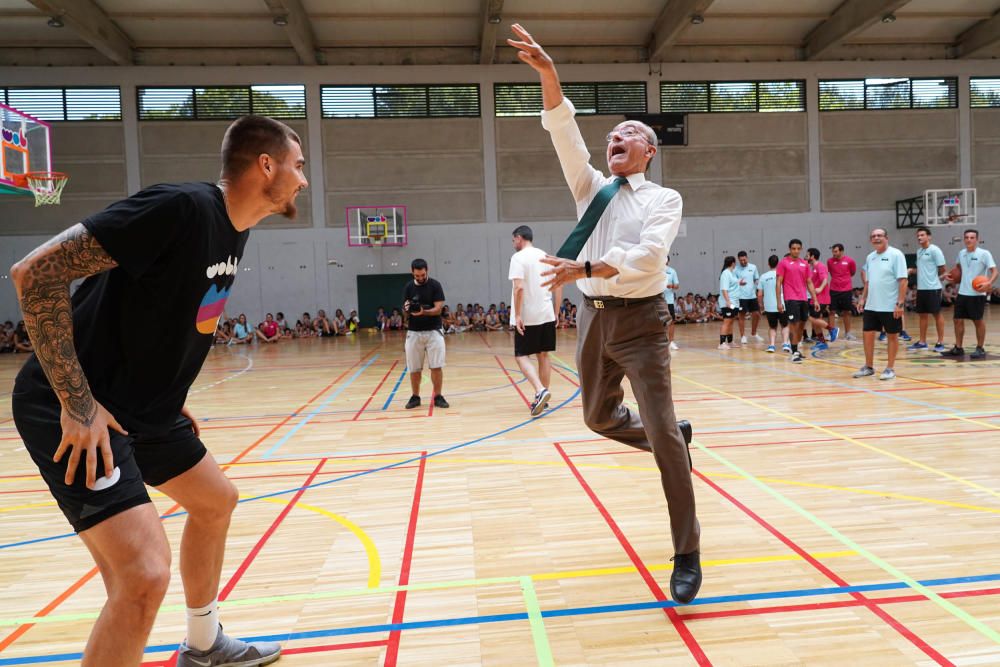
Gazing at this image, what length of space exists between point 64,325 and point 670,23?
80.7 feet

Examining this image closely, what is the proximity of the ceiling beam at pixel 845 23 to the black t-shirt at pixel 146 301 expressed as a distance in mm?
24960

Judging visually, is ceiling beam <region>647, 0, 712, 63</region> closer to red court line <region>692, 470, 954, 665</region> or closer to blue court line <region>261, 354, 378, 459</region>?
blue court line <region>261, 354, 378, 459</region>

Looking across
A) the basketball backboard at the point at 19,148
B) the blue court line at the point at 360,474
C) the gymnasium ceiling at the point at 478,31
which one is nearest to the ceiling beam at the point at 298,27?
the gymnasium ceiling at the point at 478,31

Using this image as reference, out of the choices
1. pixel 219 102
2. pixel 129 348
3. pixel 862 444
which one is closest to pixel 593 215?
pixel 129 348

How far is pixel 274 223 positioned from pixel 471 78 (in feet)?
30.3

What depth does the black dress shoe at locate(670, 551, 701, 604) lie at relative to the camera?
2.96 metres

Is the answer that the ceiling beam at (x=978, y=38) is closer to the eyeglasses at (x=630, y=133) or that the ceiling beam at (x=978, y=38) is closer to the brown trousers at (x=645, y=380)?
the eyeglasses at (x=630, y=133)

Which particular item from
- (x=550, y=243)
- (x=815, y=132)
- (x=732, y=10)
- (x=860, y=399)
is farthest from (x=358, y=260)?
(x=860, y=399)

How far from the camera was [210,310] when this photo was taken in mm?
2193

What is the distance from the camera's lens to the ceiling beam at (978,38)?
970 inches

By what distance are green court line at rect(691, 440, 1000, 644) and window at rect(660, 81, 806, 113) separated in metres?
24.0

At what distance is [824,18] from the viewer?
24.6 metres

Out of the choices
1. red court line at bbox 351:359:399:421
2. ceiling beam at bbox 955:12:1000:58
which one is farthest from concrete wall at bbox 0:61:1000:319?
red court line at bbox 351:359:399:421

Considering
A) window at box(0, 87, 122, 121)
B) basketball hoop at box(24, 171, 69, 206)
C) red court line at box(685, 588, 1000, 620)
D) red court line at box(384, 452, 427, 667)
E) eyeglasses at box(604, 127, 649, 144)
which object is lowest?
red court line at box(384, 452, 427, 667)
